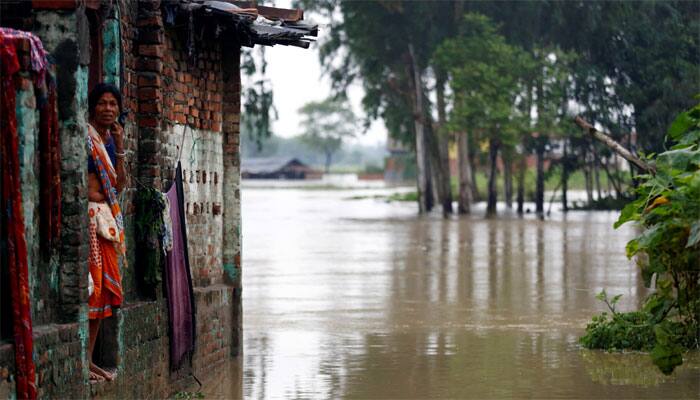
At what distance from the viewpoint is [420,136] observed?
154 ft

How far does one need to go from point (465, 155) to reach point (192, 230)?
35.7 meters

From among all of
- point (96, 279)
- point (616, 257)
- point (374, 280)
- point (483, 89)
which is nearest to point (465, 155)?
point (483, 89)

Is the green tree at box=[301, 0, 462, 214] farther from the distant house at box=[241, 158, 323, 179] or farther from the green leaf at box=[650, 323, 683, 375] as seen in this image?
the distant house at box=[241, 158, 323, 179]

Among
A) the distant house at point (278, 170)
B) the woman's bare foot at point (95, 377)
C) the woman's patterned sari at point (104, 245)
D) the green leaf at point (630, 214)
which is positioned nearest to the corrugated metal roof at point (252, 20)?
the woman's patterned sari at point (104, 245)

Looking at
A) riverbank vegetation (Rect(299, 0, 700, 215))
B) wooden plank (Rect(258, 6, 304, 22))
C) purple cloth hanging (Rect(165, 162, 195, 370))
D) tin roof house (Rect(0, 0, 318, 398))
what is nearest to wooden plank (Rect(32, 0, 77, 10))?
tin roof house (Rect(0, 0, 318, 398))

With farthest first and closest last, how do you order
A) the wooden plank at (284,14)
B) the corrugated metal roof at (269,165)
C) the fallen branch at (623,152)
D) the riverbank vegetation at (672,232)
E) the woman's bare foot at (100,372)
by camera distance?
the corrugated metal roof at (269,165), the wooden plank at (284,14), the fallen branch at (623,152), the riverbank vegetation at (672,232), the woman's bare foot at (100,372)

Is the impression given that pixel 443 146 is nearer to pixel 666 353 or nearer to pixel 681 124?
pixel 681 124

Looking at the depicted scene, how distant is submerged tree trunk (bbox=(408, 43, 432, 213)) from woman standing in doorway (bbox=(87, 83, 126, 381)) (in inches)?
1469

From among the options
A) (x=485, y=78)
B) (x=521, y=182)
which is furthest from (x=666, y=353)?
(x=521, y=182)

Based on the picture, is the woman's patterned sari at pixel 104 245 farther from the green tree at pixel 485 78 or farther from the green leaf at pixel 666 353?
the green tree at pixel 485 78

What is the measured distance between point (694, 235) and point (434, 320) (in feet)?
21.8

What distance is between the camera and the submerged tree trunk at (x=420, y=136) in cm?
4616

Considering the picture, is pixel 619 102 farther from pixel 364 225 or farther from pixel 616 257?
pixel 616 257

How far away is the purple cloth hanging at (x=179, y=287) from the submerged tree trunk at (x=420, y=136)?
116ft
